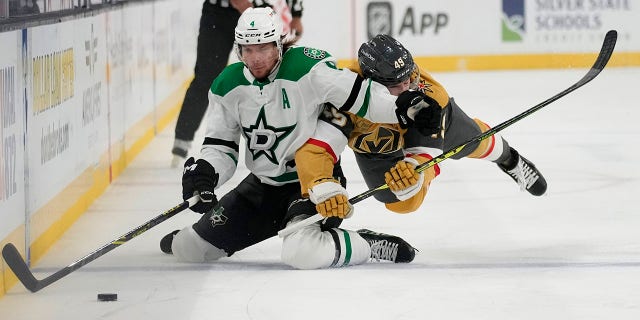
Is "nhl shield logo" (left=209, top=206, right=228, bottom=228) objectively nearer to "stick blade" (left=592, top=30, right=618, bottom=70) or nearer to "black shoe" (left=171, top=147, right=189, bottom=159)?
"stick blade" (left=592, top=30, right=618, bottom=70)

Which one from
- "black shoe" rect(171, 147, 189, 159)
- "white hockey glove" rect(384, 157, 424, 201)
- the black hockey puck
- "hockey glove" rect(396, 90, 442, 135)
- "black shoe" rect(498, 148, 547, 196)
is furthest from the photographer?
"black shoe" rect(171, 147, 189, 159)

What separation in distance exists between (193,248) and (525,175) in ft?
3.91

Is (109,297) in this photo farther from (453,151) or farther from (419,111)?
(453,151)

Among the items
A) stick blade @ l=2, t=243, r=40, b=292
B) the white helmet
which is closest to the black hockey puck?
stick blade @ l=2, t=243, r=40, b=292

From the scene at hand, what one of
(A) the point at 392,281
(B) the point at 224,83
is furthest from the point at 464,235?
(B) the point at 224,83

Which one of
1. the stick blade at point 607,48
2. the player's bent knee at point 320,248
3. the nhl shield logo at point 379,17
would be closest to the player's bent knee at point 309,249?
the player's bent knee at point 320,248

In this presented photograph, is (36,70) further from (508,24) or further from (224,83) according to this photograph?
(508,24)

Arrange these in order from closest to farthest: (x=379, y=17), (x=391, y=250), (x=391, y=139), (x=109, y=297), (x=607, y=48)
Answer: (x=109, y=297) → (x=391, y=250) → (x=391, y=139) → (x=607, y=48) → (x=379, y=17)

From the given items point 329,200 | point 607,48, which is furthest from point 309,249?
point 607,48

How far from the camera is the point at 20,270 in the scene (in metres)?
3.03

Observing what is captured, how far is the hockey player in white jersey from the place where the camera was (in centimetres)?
319

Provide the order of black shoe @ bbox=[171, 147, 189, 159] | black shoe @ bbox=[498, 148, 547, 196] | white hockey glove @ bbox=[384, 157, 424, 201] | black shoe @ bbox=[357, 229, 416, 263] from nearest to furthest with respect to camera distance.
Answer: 1. white hockey glove @ bbox=[384, 157, 424, 201]
2. black shoe @ bbox=[357, 229, 416, 263]
3. black shoe @ bbox=[498, 148, 547, 196]
4. black shoe @ bbox=[171, 147, 189, 159]

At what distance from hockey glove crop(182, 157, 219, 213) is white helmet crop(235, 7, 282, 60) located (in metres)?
0.34

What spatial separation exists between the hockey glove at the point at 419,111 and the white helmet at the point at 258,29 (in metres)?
0.36
